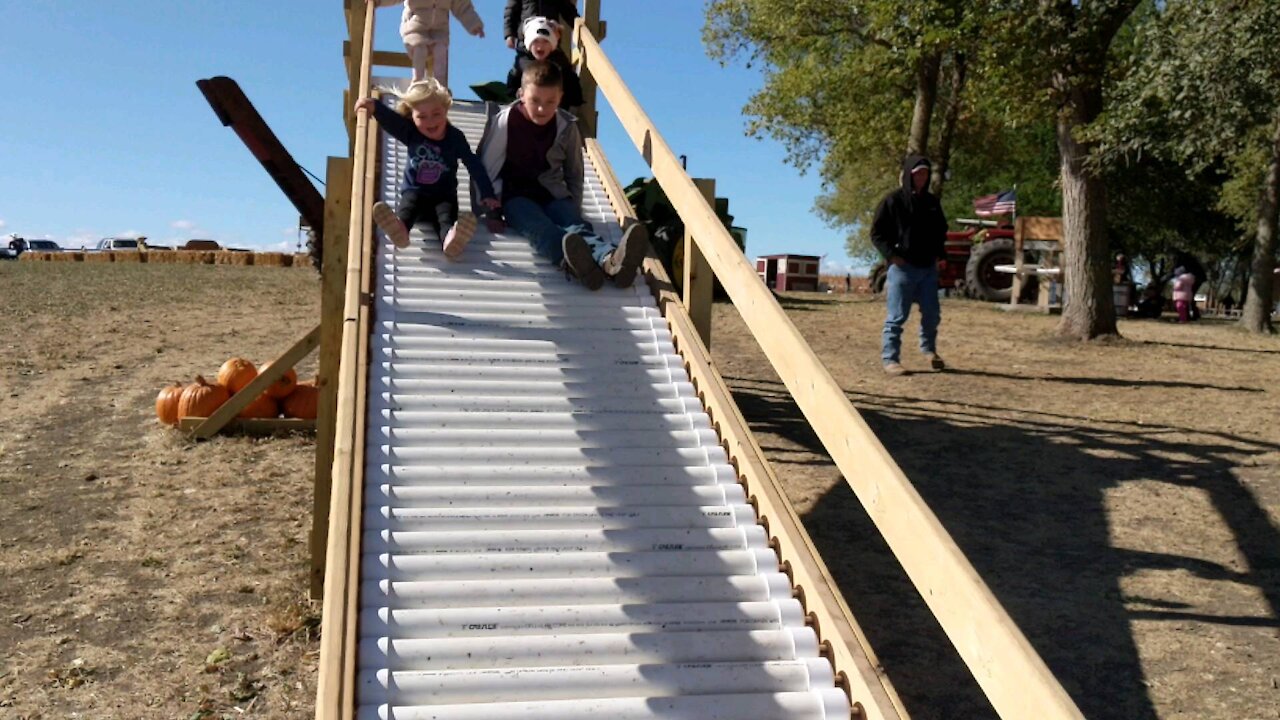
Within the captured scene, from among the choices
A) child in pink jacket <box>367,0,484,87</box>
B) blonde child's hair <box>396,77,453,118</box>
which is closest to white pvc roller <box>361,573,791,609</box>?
→ blonde child's hair <box>396,77,453,118</box>

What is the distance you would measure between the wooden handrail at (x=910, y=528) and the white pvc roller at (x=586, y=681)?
0.60 meters

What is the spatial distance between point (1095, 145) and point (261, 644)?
12.9 metres

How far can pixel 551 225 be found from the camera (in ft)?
22.2

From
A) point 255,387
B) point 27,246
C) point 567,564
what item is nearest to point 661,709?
point 567,564

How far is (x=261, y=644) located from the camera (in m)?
5.26

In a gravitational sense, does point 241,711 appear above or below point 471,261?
below

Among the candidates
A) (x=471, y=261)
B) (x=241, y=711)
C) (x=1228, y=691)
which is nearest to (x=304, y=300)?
(x=471, y=261)

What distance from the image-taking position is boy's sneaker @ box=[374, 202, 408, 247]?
611 cm

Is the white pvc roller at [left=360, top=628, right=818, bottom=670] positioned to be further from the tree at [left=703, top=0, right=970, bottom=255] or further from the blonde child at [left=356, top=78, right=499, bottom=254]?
the tree at [left=703, top=0, right=970, bottom=255]

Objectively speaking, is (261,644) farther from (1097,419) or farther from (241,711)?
(1097,419)

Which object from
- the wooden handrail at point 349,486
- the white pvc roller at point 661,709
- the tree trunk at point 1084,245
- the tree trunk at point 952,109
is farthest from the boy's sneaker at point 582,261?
the tree trunk at point 952,109

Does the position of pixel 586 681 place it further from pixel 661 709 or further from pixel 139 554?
pixel 139 554

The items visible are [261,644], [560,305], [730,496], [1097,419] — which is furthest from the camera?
[1097,419]

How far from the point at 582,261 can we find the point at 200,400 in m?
4.58
